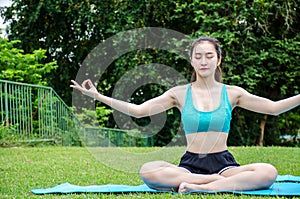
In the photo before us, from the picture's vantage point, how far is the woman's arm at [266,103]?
3.02 meters

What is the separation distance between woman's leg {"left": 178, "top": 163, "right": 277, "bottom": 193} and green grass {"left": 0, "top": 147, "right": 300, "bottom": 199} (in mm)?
170

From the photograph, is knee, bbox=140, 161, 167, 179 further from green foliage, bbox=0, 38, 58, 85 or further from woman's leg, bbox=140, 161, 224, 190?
green foliage, bbox=0, 38, 58, 85

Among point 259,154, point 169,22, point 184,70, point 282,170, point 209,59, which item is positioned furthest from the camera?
point 169,22

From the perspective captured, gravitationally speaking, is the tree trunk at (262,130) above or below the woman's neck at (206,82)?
below

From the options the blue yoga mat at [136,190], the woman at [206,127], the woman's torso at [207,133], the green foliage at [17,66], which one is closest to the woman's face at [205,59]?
the woman at [206,127]

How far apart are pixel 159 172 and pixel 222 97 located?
72 cm

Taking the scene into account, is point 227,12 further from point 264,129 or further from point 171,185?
point 171,185

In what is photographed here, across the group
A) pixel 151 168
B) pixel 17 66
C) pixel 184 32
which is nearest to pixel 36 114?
pixel 17 66

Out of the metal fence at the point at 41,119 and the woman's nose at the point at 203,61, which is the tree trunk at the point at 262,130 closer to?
the metal fence at the point at 41,119

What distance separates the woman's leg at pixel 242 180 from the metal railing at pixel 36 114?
477cm

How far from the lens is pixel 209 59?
3.14 metres

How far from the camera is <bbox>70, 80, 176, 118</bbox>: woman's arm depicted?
299 centimetres

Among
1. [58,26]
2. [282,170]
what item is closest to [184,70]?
[58,26]

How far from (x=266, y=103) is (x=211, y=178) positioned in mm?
662
